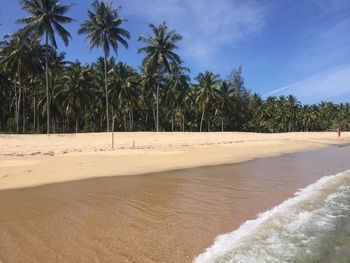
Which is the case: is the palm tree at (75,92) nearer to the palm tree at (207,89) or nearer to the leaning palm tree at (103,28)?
the leaning palm tree at (103,28)

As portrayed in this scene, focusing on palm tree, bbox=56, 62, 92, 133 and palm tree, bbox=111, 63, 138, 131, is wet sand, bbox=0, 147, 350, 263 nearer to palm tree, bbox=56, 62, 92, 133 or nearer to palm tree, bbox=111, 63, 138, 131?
palm tree, bbox=56, 62, 92, 133

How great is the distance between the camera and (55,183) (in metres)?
10.3

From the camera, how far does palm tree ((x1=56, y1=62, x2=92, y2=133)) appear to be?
44.8m

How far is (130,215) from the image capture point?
6.91 metres

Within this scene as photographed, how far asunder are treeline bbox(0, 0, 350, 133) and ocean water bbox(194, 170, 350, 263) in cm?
2468

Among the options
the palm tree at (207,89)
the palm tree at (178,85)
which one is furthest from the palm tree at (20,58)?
the palm tree at (207,89)

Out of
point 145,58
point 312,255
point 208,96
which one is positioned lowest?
point 312,255

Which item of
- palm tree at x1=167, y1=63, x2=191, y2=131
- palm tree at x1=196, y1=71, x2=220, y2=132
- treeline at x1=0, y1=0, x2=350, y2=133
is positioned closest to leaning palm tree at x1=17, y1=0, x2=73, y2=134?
treeline at x1=0, y1=0, x2=350, y2=133

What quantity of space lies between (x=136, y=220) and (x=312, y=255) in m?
2.95

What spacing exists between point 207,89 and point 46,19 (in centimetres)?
2665

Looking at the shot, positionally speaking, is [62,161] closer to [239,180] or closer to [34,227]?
[239,180]

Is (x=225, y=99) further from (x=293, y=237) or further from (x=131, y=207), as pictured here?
(x=293, y=237)

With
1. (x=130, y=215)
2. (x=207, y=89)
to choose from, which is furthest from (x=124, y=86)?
(x=130, y=215)

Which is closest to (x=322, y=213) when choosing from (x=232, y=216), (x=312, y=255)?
(x=232, y=216)
